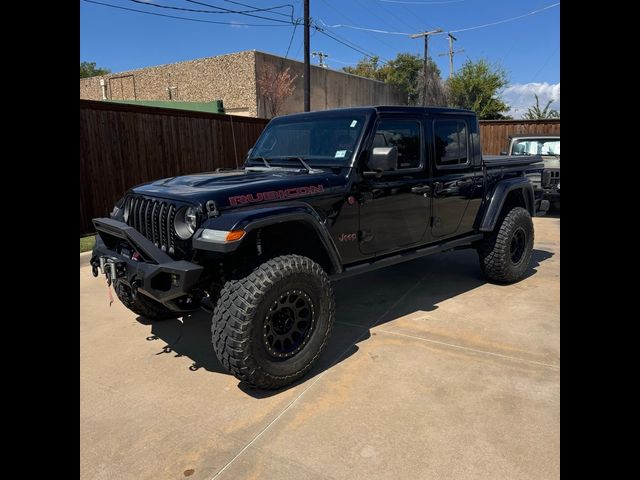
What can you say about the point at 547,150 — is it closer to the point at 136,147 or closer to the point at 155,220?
the point at 136,147

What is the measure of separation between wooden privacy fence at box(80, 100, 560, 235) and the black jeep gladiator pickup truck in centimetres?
332

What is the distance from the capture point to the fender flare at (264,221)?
8.98ft

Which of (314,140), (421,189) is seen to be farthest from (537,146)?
(314,140)

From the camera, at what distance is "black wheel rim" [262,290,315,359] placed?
9.75ft

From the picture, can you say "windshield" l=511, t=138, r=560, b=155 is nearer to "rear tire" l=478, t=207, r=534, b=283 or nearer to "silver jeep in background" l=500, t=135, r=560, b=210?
"silver jeep in background" l=500, t=135, r=560, b=210

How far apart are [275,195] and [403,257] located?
151cm

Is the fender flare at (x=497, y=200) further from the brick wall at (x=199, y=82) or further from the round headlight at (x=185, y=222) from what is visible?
the brick wall at (x=199, y=82)

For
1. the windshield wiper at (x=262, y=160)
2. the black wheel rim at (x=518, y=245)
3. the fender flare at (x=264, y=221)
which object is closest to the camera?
the fender flare at (x=264, y=221)

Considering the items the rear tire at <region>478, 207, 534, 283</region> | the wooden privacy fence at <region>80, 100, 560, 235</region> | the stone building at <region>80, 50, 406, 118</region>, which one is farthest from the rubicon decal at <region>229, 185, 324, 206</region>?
the stone building at <region>80, 50, 406, 118</region>

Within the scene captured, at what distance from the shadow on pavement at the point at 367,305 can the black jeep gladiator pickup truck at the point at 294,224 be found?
27 centimetres

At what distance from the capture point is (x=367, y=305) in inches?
183

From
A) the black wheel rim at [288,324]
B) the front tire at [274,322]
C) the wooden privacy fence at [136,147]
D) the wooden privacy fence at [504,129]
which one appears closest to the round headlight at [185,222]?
the front tire at [274,322]
